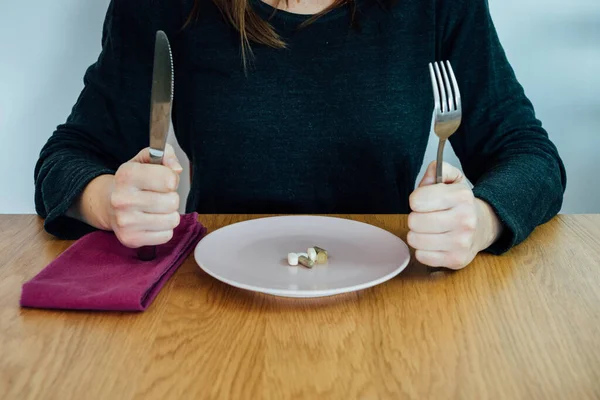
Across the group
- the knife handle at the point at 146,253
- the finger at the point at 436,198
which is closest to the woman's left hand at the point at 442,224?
the finger at the point at 436,198

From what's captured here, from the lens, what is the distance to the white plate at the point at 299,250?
741 millimetres

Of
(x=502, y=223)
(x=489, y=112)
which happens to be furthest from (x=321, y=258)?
(x=489, y=112)

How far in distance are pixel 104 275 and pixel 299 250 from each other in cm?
25

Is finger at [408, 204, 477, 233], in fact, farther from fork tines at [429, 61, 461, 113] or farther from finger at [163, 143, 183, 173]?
finger at [163, 143, 183, 173]

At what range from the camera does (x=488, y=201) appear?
886 mm

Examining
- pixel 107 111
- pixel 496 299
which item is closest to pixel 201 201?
pixel 107 111

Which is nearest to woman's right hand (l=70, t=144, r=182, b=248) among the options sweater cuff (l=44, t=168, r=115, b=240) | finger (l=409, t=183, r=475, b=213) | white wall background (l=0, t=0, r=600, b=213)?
sweater cuff (l=44, t=168, r=115, b=240)

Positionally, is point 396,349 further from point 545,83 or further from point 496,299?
point 545,83

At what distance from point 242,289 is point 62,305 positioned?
0.20 metres

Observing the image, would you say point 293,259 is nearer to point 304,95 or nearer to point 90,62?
point 304,95

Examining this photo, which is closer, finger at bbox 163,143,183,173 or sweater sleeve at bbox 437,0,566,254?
finger at bbox 163,143,183,173

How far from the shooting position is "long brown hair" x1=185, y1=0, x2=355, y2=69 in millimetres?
1162

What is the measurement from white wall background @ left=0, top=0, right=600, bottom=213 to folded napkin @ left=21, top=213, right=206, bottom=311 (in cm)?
82

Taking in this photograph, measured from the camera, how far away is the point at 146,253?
83 cm
